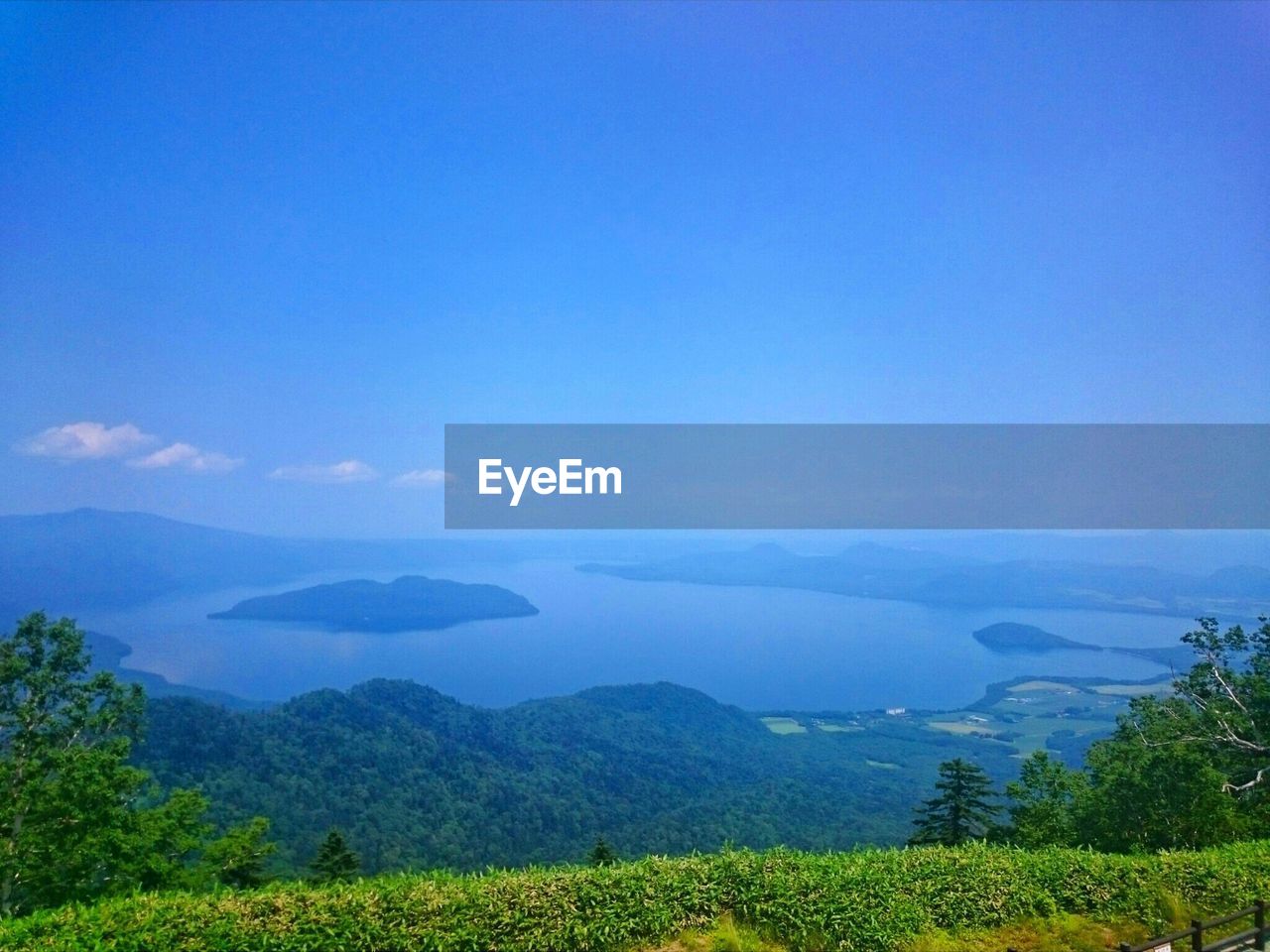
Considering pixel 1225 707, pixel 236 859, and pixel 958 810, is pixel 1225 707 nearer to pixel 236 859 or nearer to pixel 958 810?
pixel 958 810

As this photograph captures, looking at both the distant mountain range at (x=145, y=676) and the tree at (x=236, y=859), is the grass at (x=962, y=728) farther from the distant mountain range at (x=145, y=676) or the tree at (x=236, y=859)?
the tree at (x=236, y=859)

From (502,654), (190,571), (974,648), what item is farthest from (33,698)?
(974,648)

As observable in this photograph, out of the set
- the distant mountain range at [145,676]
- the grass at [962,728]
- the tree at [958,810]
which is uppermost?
the tree at [958,810]

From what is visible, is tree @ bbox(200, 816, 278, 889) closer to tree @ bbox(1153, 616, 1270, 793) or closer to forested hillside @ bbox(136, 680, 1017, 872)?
tree @ bbox(1153, 616, 1270, 793)

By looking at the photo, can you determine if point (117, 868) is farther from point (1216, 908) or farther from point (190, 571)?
point (190, 571)

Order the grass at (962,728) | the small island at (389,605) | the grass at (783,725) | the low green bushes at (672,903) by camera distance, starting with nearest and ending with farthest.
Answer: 1. the low green bushes at (672,903)
2. the grass at (962,728)
3. the grass at (783,725)
4. the small island at (389,605)

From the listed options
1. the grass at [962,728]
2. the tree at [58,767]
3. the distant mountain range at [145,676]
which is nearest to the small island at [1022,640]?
the grass at [962,728]

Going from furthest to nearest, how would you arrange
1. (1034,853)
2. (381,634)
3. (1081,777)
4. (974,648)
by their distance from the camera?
(974,648) < (381,634) < (1081,777) < (1034,853)
